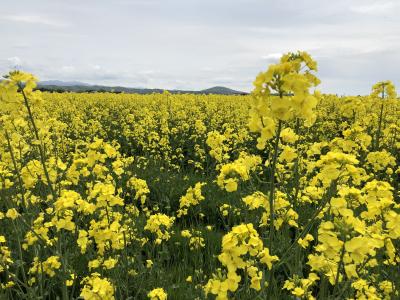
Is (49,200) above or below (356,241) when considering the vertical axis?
below

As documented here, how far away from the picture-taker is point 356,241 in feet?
6.23

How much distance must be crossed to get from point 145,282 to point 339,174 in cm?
234

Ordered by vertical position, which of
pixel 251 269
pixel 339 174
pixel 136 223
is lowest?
pixel 136 223

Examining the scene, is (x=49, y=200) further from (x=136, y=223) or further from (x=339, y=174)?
(x=339, y=174)

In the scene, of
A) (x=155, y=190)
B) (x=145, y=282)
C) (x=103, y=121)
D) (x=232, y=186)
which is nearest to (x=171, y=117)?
(x=103, y=121)

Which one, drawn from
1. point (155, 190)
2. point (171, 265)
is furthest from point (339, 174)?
point (155, 190)

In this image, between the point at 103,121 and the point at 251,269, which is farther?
the point at 103,121

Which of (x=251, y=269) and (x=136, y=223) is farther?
(x=136, y=223)

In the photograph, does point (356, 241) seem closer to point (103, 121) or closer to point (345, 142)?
point (345, 142)

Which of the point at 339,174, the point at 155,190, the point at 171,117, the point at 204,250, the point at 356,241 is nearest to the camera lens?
the point at 356,241

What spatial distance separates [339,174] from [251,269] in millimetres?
746

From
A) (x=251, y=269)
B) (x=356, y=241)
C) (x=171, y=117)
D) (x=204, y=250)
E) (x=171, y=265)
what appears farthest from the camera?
(x=171, y=117)

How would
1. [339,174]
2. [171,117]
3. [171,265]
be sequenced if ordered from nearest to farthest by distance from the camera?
[339,174] → [171,265] → [171,117]

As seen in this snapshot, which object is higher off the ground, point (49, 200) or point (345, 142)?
point (345, 142)
